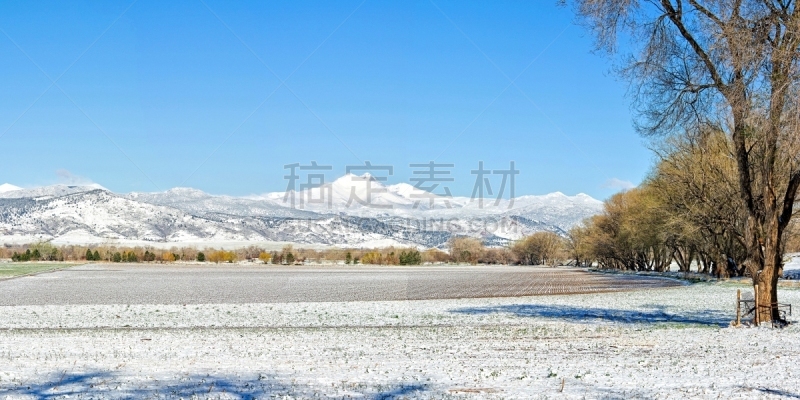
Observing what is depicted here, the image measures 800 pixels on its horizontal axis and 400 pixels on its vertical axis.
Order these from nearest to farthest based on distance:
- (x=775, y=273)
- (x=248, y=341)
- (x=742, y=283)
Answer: (x=248, y=341) → (x=775, y=273) → (x=742, y=283)

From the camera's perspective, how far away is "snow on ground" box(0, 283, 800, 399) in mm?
10367

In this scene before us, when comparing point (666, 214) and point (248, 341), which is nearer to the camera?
point (248, 341)

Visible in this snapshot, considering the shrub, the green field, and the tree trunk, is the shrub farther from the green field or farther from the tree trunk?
the tree trunk

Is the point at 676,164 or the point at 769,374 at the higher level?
the point at 676,164

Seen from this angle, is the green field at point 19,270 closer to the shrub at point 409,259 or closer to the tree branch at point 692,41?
the tree branch at point 692,41

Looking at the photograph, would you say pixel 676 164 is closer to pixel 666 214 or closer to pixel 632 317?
pixel 666 214

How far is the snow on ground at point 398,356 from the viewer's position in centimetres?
1037

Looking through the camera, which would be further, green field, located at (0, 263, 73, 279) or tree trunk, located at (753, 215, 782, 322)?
green field, located at (0, 263, 73, 279)

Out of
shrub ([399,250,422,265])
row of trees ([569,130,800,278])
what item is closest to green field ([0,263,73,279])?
row of trees ([569,130,800,278])

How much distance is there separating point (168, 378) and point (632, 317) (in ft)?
63.7

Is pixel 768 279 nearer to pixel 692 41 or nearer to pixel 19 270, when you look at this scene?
pixel 692 41

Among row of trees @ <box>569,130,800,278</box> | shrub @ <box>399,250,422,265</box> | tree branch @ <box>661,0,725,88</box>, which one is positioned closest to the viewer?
tree branch @ <box>661,0,725,88</box>

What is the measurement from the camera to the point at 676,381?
1095 centimetres

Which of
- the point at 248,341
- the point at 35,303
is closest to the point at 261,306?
the point at 35,303
